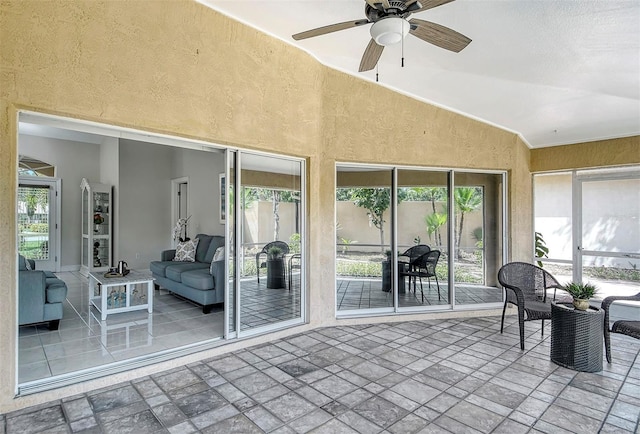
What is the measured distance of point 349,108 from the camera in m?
4.64

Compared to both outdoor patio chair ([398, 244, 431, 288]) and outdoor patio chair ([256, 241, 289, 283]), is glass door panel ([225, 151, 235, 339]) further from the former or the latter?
outdoor patio chair ([398, 244, 431, 288])

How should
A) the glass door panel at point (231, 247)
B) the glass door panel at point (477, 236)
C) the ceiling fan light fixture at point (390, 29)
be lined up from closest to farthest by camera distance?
1. the ceiling fan light fixture at point (390, 29)
2. the glass door panel at point (231, 247)
3. the glass door panel at point (477, 236)

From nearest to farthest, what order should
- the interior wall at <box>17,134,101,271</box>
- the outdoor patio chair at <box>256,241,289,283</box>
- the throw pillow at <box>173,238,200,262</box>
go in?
the outdoor patio chair at <box>256,241,289,283</box>
the throw pillow at <box>173,238,200,262</box>
the interior wall at <box>17,134,101,271</box>

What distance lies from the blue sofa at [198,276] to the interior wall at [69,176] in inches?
142

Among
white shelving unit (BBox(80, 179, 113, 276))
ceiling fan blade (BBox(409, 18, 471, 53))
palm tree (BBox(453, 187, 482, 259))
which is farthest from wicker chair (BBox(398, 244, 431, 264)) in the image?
white shelving unit (BBox(80, 179, 113, 276))

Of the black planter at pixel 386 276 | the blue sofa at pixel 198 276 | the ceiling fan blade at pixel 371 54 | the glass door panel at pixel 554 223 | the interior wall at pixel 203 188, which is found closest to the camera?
the ceiling fan blade at pixel 371 54

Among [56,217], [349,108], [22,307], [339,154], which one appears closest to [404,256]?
[339,154]

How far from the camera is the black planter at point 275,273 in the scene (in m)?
4.34

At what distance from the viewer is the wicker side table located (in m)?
3.32

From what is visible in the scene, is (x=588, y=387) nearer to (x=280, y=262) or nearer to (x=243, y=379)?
(x=243, y=379)

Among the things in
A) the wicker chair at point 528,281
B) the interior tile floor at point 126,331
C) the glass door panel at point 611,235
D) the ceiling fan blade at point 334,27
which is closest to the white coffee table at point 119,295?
the interior tile floor at point 126,331

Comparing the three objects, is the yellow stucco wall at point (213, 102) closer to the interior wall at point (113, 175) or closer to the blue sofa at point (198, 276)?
the blue sofa at point (198, 276)

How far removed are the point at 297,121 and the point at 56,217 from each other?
7.44 meters

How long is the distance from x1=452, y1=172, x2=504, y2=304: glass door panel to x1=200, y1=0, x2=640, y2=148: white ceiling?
0.97 m
